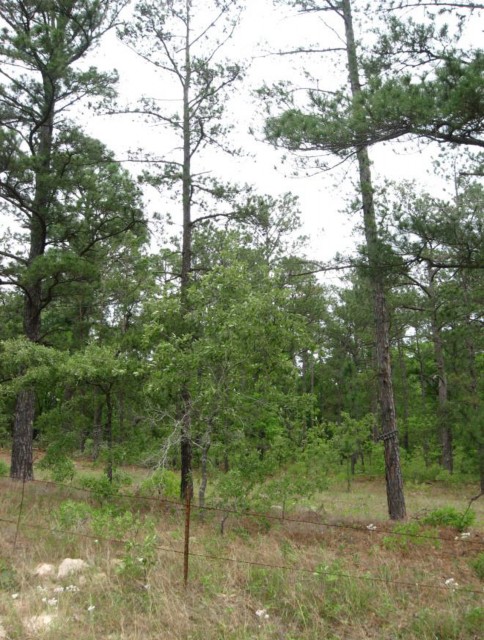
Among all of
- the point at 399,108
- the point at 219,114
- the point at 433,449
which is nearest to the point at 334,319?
the point at 433,449

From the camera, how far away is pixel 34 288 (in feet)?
42.2

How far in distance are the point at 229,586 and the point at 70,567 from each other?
167 centimetres

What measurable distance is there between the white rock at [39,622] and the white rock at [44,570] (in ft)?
3.57

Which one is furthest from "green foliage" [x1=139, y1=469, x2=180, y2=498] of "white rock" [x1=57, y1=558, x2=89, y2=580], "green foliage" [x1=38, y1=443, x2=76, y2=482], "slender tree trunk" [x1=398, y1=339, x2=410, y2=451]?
"slender tree trunk" [x1=398, y1=339, x2=410, y2=451]

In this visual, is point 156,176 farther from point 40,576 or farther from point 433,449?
point 433,449

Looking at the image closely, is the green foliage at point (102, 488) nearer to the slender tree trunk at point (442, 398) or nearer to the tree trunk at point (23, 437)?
the tree trunk at point (23, 437)

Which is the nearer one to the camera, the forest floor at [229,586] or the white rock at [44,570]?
the forest floor at [229,586]

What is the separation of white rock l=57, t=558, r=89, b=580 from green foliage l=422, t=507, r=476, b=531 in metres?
5.99

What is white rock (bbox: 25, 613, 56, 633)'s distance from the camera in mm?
4309

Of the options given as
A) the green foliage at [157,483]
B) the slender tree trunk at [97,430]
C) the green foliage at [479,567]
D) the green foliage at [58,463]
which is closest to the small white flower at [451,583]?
the green foliage at [479,567]

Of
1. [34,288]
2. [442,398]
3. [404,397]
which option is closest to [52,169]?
[34,288]

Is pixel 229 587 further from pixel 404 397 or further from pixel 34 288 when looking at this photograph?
pixel 404 397

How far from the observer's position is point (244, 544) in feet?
23.9

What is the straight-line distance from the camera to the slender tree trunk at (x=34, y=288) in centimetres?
1190
